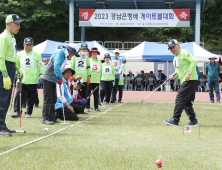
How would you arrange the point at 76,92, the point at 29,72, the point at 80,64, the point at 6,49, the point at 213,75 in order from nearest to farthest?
the point at 6,49 → the point at 29,72 → the point at 76,92 → the point at 80,64 → the point at 213,75

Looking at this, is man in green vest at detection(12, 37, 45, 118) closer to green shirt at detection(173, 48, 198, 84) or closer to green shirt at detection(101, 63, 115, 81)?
green shirt at detection(101, 63, 115, 81)

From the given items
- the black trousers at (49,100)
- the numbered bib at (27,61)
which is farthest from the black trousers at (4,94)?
the numbered bib at (27,61)

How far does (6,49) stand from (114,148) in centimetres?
247

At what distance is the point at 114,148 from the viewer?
4.73 metres

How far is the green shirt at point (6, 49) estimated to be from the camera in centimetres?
538

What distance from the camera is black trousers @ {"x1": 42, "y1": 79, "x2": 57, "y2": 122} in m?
7.09

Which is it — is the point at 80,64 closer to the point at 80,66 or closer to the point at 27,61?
the point at 80,66

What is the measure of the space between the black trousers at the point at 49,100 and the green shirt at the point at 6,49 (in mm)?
1523

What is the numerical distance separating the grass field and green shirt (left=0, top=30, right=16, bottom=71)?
127 cm

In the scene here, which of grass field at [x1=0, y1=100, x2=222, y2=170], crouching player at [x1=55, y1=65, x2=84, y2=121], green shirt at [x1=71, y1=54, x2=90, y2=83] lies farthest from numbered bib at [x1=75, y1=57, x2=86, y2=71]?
grass field at [x1=0, y1=100, x2=222, y2=170]

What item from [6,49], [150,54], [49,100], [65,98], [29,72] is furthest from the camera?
[150,54]

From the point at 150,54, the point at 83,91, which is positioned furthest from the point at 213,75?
the point at 83,91

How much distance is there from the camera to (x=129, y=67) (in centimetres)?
2933

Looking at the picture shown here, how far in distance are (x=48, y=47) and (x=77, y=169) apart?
18006 mm
